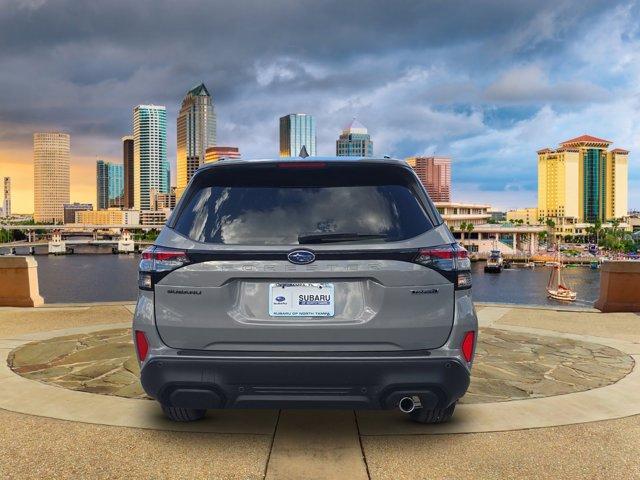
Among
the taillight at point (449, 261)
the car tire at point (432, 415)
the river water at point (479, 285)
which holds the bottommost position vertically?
the river water at point (479, 285)

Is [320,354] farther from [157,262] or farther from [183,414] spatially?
[183,414]

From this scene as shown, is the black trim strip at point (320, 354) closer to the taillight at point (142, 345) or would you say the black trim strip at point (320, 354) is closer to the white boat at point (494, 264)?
the taillight at point (142, 345)

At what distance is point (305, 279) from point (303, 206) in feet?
1.43

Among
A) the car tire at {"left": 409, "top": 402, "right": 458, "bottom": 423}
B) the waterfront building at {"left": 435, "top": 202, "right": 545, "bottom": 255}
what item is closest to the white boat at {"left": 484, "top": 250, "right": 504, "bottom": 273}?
the waterfront building at {"left": 435, "top": 202, "right": 545, "bottom": 255}

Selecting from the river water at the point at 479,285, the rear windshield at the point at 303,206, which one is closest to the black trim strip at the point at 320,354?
the rear windshield at the point at 303,206

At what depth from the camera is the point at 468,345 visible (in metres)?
3.52

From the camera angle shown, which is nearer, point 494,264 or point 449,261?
point 449,261

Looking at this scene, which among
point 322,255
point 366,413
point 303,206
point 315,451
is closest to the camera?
point 322,255

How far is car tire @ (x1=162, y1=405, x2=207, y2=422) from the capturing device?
4.23 metres

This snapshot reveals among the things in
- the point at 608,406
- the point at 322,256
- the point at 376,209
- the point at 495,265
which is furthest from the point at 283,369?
the point at 495,265

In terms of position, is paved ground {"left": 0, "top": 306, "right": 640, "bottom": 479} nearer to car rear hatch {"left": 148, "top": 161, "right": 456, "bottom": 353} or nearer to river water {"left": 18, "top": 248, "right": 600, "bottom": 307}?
car rear hatch {"left": 148, "top": 161, "right": 456, "bottom": 353}

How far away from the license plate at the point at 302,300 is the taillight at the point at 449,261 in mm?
582

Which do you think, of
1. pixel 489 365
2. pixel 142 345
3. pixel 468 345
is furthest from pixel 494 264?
pixel 142 345

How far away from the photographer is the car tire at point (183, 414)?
423cm
